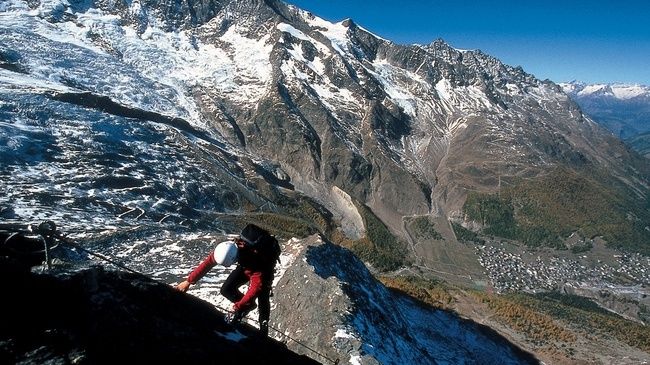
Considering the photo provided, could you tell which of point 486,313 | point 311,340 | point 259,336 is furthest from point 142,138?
point 259,336

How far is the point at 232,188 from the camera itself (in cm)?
18462

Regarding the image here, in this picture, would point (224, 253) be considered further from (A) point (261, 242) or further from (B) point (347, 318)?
(B) point (347, 318)

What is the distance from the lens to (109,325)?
10.2 meters

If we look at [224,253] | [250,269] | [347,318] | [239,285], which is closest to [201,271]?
[224,253]

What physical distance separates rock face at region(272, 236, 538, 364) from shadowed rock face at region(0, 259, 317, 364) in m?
11.5

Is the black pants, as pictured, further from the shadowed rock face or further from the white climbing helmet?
the white climbing helmet

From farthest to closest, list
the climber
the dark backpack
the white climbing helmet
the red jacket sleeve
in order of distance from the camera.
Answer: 1. the dark backpack
2. the climber
3. the red jacket sleeve
4. the white climbing helmet

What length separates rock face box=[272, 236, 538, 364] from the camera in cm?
3253

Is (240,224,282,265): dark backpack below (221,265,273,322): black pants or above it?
above

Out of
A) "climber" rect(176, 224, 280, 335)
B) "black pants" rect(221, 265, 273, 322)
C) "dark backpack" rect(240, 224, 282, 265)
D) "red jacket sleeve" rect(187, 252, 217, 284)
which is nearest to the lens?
"red jacket sleeve" rect(187, 252, 217, 284)

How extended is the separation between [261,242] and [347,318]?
21.3 metres

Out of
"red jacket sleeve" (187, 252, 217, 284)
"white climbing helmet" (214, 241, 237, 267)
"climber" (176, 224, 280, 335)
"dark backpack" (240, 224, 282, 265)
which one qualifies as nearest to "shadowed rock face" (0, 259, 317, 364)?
"red jacket sleeve" (187, 252, 217, 284)

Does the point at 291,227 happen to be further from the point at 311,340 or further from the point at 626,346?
the point at 311,340

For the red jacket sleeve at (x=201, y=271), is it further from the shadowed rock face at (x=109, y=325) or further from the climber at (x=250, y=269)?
the shadowed rock face at (x=109, y=325)
